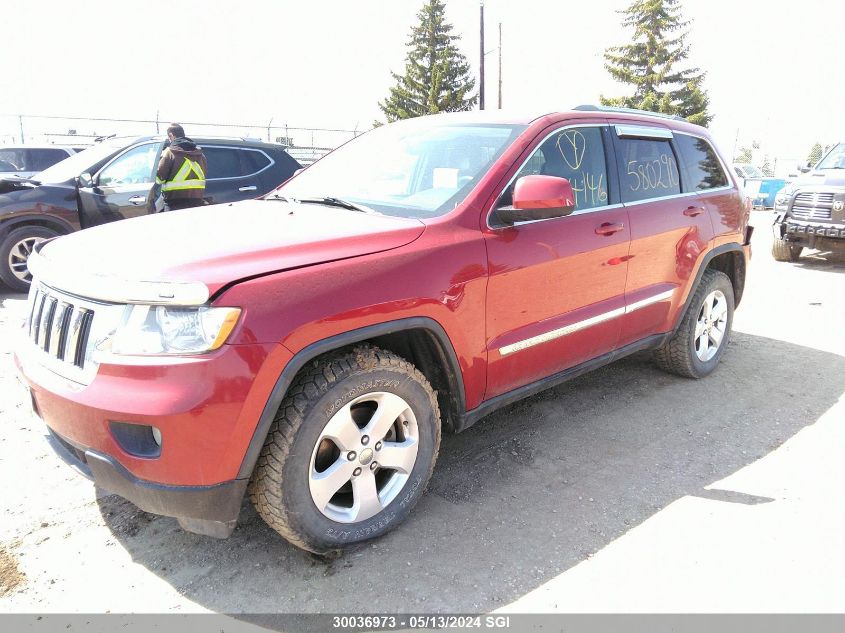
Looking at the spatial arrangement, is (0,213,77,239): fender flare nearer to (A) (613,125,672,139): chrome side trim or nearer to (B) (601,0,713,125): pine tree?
(A) (613,125,672,139): chrome side trim

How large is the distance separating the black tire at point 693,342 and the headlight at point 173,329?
10.9ft

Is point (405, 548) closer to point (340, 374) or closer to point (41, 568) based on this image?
point (340, 374)

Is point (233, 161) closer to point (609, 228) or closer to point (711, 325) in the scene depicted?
point (609, 228)

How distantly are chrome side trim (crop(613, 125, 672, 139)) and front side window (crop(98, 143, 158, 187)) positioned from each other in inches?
229

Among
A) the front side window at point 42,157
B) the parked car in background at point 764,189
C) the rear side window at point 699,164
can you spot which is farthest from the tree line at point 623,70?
the rear side window at point 699,164

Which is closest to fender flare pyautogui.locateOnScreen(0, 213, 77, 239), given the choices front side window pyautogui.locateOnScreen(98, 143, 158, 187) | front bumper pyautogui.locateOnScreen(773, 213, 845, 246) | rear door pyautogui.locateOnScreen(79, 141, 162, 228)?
rear door pyautogui.locateOnScreen(79, 141, 162, 228)

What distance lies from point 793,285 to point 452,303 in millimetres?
6995

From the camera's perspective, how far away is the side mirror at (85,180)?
7.43 m

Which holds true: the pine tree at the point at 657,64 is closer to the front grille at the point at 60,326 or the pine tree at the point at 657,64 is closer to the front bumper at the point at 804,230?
the front bumper at the point at 804,230

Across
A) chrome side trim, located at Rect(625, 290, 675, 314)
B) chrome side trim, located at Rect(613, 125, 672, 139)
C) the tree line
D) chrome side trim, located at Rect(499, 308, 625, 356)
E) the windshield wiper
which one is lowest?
chrome side trim, located at Rect(499, 308, 625, 356)

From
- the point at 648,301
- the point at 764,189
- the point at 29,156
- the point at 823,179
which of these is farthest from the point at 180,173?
the point at 764,189

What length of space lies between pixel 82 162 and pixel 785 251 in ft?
32.9

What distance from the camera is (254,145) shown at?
8.07 metres

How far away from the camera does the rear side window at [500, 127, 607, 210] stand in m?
3.30
